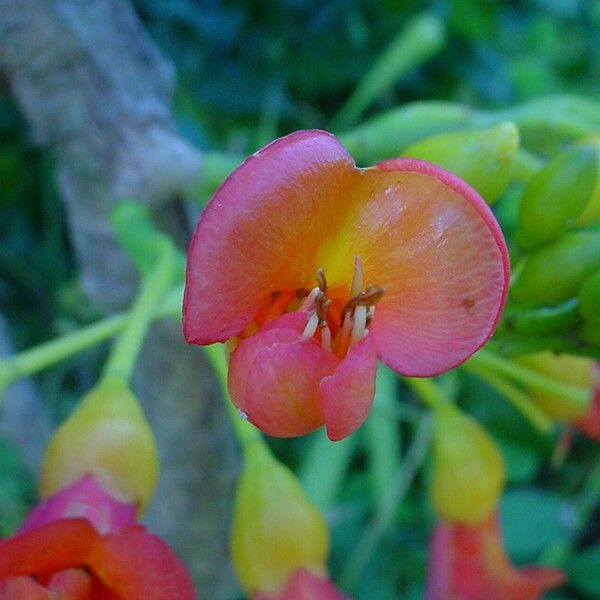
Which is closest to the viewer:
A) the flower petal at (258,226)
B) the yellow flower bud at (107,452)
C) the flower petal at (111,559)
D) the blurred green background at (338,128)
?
the flower petal at (258,226)

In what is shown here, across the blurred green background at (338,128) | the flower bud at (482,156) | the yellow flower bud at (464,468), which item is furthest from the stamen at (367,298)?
the blurred green background at (338,128)

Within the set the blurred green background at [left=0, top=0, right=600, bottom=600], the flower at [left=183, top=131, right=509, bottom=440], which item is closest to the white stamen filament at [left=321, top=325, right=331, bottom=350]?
the flower at [left=183, top=131, right=509, bottom=440]

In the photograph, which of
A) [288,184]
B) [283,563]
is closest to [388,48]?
[283,563]

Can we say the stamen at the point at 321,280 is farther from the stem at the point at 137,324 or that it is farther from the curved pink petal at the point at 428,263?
the stem at the point at 137,324

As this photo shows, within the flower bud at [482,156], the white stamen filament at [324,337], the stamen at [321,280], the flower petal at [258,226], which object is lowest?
the flower bud at [482,156]

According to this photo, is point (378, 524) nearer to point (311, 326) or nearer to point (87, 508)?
point (87, 508)

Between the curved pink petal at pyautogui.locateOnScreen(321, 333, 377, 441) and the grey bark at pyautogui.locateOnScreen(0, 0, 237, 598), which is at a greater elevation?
the curved pink petal at pyautogui.locateOnScreen(321, 333, 377, 441)

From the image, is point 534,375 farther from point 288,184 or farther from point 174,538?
point 174,538

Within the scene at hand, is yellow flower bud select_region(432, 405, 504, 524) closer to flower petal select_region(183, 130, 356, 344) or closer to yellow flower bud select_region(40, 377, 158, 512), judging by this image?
yellow flower bud select_region(40, 377, 158, 512)
